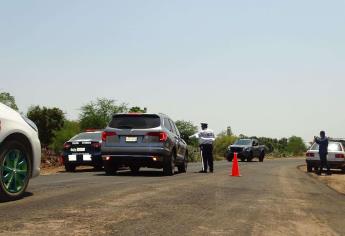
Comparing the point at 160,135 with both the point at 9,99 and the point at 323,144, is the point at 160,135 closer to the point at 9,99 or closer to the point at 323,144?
the point at 323,144

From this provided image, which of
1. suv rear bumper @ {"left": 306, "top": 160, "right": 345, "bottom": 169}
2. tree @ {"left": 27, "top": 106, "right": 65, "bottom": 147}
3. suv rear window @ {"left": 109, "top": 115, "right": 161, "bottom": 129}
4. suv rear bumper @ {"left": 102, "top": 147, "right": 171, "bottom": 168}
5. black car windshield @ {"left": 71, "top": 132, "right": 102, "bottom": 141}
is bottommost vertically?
suv rear bumper @ {"left": 306, "top": 160, "right": 345, "bottom": 169}

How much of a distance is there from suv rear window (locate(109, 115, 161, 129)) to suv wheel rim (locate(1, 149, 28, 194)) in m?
7.33

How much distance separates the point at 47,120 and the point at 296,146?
1570 inches

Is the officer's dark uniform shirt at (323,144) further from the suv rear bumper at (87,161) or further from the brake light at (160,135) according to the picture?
the suv rear bumper at (87,161)

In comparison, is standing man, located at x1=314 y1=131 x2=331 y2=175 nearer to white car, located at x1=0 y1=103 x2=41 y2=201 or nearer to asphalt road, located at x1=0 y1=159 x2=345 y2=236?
asphalt road, located at x1=0 y1=159 x2=345 y2=236

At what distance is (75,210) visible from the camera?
631cm

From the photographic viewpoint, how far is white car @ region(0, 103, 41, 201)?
7.13 m

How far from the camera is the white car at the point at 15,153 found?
7.13m

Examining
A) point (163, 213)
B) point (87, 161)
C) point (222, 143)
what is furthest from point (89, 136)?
point (222, 143)

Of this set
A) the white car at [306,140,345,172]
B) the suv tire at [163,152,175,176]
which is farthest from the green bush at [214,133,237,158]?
the suv tire at [163,152,175,176]

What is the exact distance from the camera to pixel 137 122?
15.0 meters

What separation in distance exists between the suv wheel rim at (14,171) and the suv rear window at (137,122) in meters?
7.33

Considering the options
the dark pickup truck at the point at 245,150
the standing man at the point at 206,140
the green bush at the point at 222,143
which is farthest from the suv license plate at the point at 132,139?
the green bush at the point at 222,143

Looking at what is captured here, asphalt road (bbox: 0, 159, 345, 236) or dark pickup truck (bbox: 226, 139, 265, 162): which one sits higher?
dark pickup truck (bbox: 226, 139, 265, 162)
